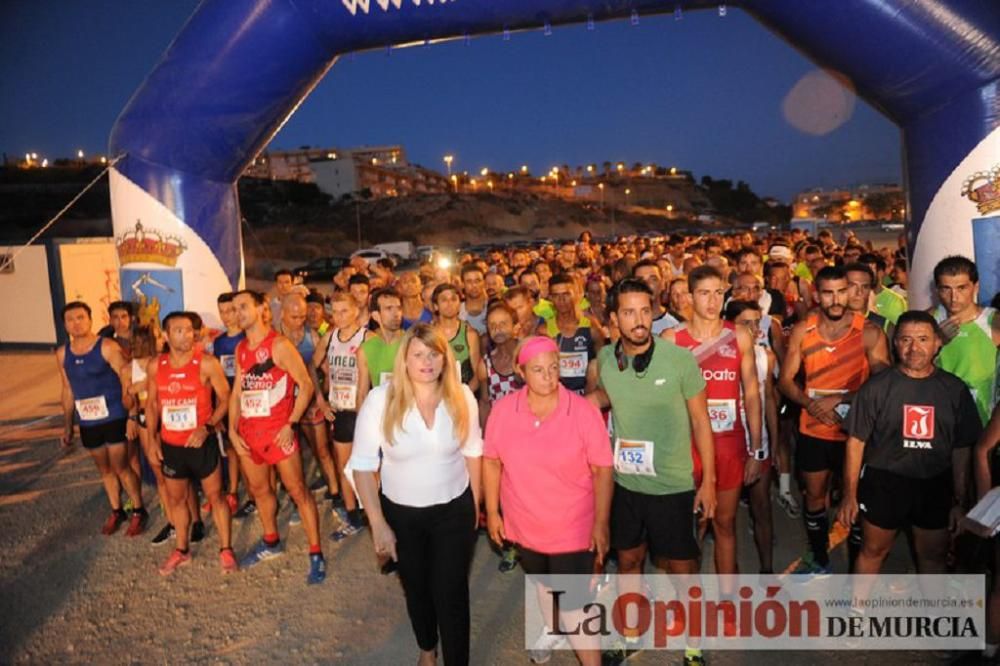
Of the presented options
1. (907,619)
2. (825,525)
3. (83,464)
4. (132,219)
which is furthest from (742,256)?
(83,464)

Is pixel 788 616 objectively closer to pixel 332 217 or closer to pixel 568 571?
pixel 568 571

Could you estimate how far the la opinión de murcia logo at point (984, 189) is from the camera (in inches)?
195

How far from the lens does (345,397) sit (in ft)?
17.6

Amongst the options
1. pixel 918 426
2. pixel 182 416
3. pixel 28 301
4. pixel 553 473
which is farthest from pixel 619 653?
pixel 28 301

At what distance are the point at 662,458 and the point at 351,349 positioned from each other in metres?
2.92

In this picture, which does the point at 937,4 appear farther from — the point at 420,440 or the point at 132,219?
the point at 132,219

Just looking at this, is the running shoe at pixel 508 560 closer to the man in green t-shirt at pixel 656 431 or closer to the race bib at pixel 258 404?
the man in green t-shirt at pixel 656 431

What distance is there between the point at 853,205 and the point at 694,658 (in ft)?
316

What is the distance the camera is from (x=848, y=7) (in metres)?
4.98

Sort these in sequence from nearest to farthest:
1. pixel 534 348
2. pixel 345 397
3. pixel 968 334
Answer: pixel 534 348
pixel 968 334
pixel 345 397

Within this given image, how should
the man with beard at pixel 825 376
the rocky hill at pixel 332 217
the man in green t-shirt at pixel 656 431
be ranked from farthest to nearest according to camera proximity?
the rocky hill at pixel 332 217, the man with beard at pixel 825 376, the man in green t-shirt at pixel 656 431

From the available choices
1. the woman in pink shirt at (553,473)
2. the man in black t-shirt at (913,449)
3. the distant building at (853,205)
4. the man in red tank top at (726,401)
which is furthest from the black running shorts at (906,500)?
the distant building at (853,205)

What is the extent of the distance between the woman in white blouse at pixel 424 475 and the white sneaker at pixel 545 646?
1.73ft

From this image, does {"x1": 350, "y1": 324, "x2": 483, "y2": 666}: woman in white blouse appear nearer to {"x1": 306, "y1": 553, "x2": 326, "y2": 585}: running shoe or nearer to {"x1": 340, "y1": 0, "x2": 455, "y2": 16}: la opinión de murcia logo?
{"x1": 306, "y1": 553, "x2": 326, "y2": 585}: running shoe
